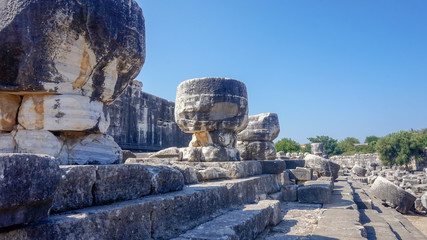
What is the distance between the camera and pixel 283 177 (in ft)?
27.3

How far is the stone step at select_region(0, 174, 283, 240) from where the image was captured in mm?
1534

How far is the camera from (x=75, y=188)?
6.40ft

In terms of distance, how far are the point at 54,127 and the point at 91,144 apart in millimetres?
321

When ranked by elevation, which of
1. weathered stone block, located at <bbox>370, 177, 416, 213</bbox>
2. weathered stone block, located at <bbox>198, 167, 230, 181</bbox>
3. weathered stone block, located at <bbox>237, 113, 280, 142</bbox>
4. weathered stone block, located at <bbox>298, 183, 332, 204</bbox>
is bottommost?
weathered stone block, located at <bbox>370, 177, 416, 213</bbox>

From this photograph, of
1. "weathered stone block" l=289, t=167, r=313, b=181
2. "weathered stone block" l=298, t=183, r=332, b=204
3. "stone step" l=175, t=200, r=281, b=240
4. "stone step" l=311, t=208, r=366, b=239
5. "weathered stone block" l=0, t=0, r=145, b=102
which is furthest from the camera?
"weathered stone block" l=289, t=167, r=313, b=181

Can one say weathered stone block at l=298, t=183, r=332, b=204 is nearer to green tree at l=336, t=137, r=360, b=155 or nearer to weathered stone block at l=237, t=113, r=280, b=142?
weathered stone block at l=237, t=113, r=280, b=142

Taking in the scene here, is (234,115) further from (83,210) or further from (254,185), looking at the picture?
(83,210)

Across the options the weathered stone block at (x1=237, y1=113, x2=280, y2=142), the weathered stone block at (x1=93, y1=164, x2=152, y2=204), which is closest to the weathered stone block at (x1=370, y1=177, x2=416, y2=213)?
the weathered stone block at (x1=237, y1=113, x2=280, y2=142)

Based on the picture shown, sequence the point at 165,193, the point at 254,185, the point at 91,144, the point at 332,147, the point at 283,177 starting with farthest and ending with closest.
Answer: the point at 332,147
the point at 283,177
the point at 254,185
the point at 165,193
the point at 91,144

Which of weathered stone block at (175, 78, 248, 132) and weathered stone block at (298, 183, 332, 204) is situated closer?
weathered stone block at (175, 78, 248, 132)

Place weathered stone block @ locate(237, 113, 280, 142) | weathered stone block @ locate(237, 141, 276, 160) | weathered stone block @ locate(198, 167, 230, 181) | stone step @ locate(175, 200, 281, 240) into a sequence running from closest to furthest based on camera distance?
stone step @ locate(175, 200, 281, 240) < weathered stone block @ locate(198, 167, 230, 181) < weathered stone block @ locate(237, 141, 276, 160) < weathered stone block @ locate(237, 113, 280, 142)

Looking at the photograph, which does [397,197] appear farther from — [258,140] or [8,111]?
[8,111]

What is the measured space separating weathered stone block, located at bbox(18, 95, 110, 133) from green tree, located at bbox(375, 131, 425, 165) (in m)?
36.6

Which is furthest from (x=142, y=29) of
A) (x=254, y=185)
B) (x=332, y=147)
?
(x=332, y=147)
